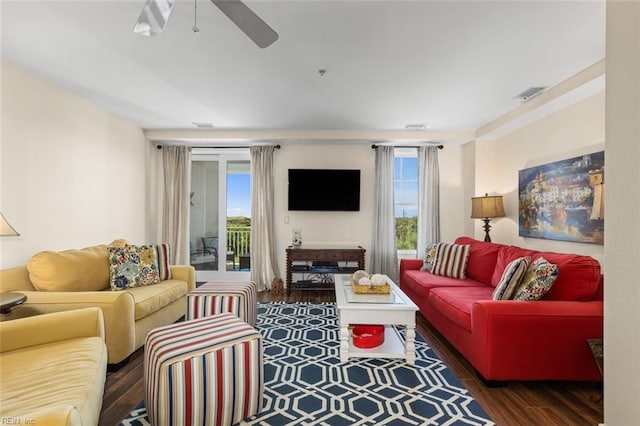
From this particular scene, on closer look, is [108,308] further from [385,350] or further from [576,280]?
[576,280]

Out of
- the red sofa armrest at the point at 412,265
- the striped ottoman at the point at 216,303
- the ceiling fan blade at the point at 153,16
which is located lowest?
the striped ottoman at the point at 216,303

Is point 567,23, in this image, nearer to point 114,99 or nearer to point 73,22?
point 73,22

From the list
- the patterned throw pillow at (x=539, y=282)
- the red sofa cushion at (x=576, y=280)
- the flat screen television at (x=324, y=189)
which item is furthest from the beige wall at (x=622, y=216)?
the flat screen television at (x=324, y=189)

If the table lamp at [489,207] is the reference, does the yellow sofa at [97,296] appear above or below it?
below

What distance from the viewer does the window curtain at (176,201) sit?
15.8ft

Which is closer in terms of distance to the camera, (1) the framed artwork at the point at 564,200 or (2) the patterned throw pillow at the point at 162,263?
(1) the framed artwork at the point at 564,200

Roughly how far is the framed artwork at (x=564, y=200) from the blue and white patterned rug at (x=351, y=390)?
1.81m

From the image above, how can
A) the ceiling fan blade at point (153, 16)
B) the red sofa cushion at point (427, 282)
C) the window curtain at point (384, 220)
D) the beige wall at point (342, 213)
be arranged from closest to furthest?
the ceiling fan blade at point (153, 16) < the red sofa cushion at point (427, 282) < the window curtain at point (384, 220) < the beige wall at point (342, 213)

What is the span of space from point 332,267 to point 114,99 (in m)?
3.40

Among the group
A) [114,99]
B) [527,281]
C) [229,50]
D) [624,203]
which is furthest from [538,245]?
[114,99]

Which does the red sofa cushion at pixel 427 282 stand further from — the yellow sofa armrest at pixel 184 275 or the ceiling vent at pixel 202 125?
the ceiling vent at pixel 202 125

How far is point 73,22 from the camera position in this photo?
2000mm

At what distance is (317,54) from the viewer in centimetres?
239

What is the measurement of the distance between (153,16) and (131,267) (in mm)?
2518
